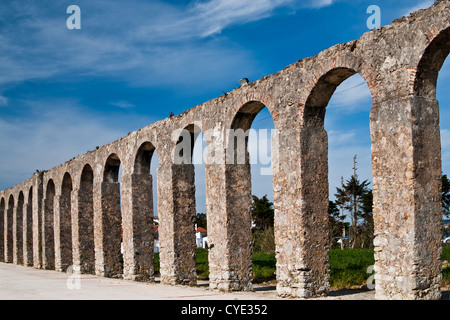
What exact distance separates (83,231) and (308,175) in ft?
36.7

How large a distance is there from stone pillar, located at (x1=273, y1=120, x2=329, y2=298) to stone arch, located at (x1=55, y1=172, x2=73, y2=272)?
12.9 meters

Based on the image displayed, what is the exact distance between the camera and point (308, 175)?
9.38m

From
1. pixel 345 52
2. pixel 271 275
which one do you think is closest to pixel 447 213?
pixel 271 275

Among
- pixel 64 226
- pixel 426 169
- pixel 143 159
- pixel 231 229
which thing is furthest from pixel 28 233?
pixel 426 169

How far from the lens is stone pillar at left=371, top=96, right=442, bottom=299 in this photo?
7383mm

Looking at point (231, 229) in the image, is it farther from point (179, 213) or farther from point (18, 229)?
point (18, 229)

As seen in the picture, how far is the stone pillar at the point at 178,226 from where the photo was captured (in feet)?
42.1

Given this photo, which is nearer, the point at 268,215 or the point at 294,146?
the point at 294,146

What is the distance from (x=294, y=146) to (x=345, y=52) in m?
1.86

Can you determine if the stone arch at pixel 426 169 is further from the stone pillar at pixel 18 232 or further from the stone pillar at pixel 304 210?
the stone pillar at pixel 18 232

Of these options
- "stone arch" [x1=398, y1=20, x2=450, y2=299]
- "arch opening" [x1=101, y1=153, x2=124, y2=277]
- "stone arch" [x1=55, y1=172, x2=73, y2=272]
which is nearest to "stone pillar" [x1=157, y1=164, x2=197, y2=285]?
"arch opening" [x1=101, y1=153, x2=124, y2=277]

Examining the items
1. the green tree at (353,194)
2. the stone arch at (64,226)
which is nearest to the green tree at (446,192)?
the green tree at (353,194)
